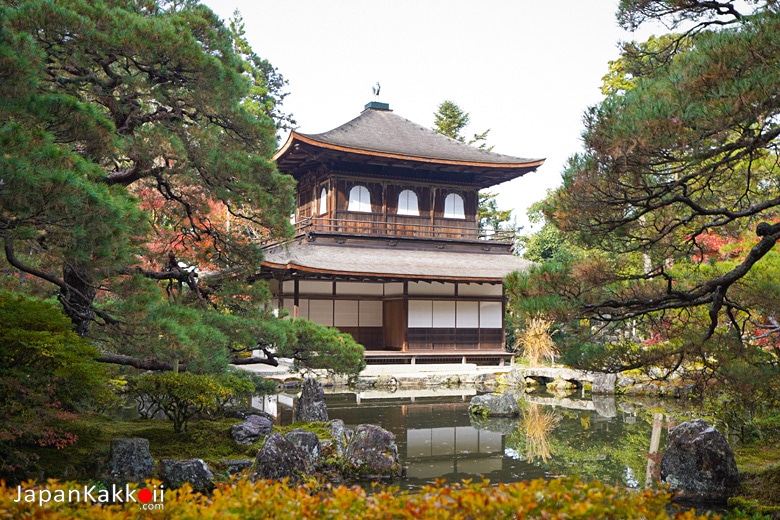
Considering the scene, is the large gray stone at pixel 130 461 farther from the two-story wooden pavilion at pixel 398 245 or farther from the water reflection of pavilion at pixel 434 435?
the two-story wooden pavilion at pixel 398 245

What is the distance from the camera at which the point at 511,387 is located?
19156mm

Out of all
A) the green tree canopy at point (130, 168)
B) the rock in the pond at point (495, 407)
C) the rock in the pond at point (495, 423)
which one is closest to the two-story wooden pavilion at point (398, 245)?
the rock in the pond at point (495, 407)

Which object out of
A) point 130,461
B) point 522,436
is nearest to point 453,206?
point 522,436

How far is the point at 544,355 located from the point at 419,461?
13.5 metres

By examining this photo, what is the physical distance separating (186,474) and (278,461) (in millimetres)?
967

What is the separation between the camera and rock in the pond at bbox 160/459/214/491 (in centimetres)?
692

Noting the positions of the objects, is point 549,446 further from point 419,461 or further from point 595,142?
point 595,142

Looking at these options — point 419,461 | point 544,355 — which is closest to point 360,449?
point 419,461

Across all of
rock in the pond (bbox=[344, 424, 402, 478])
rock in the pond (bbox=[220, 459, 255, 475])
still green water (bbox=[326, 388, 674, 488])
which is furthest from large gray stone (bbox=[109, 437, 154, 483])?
still green water (bbox=[326, 388, 674, 488])

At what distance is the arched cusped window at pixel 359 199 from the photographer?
21895 millimetres

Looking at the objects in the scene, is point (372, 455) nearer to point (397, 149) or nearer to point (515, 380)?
point (515, 380)

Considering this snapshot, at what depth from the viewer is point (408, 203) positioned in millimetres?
22656

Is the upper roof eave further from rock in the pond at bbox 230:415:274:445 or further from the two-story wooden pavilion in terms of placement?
rock in the pond at bbox 230:415:274:445

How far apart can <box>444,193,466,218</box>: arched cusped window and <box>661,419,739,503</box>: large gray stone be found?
52.8ft
